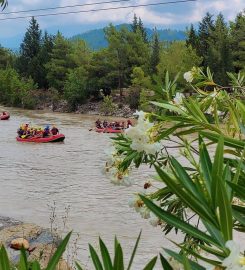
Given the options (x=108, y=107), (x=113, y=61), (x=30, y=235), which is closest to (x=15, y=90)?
(x=113, y=61)

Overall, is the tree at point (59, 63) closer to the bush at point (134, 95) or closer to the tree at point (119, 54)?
the tree at point (119, 54)

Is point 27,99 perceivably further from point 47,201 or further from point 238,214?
point 238,214

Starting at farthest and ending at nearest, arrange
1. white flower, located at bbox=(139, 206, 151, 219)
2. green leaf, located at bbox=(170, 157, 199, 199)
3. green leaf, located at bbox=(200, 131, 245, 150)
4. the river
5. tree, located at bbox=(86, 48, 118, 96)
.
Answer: tree, located at bbox=(86, 48, 118, 96), the river, white flower, located at bbox=(139, 206, 151, 219), green leaf, located at bbox=(200, 131, 245, 150), green leaf, located at bbox=(170, 157, 199, 199)

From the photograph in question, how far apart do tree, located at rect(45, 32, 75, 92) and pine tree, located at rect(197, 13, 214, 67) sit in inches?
494

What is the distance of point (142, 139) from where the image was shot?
4.94 feet

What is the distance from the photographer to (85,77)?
4206 centimetres

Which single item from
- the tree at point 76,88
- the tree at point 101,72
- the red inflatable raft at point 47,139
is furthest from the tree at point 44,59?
the red inflatable raft at point 47,139

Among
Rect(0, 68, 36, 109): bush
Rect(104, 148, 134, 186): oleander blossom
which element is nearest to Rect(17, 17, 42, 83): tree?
Rect(0, 68, 36, 109): bush

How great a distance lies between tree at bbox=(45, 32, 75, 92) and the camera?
46.1 meters

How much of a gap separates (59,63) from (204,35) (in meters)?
14.2

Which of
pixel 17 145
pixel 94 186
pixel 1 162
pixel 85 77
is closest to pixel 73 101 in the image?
pixel 85 77

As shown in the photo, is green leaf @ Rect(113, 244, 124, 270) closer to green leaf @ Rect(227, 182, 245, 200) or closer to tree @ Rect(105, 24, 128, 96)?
green leaf @ Rect(227, 182, 245, 200)

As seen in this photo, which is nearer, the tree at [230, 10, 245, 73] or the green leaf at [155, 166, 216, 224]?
the green leaf at [155, 166, 216, 224]

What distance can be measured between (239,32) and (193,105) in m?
35.1
